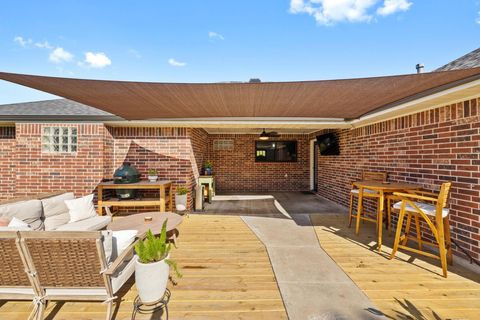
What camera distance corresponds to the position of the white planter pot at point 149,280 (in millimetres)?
1881

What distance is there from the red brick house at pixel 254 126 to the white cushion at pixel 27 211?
167 centimetres

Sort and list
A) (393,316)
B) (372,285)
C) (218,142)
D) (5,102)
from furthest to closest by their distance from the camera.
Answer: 1. (218,142)
2. (5,102)
3. (372,285)
4. (393,316)

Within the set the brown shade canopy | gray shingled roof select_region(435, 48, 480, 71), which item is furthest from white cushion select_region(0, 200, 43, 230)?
gray shingled roof select_region(435, 48, 480, 71)

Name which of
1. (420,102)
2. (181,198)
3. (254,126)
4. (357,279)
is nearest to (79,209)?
(181,198)

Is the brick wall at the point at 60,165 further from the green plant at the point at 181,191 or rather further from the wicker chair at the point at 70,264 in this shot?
the wicker chair at the point at 70,264

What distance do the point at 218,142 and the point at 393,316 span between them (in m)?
7.74

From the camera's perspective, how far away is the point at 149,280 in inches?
74.3

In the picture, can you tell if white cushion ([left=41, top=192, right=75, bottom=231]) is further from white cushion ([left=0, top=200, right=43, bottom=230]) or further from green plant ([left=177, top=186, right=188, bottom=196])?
green plant ([left=177, top=186, right=188, bottom=196])

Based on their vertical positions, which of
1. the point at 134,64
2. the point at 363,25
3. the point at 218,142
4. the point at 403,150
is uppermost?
the point at 363,25

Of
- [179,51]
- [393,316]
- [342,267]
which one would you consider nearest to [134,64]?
[179,51]

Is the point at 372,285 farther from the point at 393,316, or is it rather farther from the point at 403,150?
the point at 403,150

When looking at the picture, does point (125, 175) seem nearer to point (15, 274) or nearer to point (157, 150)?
point (157, 150)

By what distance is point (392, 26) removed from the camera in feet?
13.5

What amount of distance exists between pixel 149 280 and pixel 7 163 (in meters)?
6.17
